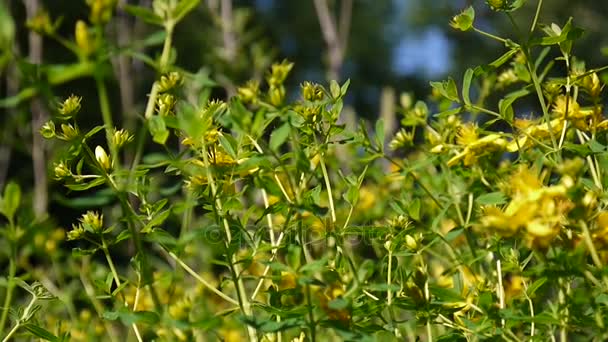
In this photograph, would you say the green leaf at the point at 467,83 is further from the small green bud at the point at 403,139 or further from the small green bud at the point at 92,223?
the small green bud at the point at 92,223

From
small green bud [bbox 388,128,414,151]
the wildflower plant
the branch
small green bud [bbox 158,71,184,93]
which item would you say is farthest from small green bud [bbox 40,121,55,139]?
the branch

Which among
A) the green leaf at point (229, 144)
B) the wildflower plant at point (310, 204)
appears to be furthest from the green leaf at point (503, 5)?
the green leaf at point (229, 144)

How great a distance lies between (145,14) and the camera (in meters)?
0.50

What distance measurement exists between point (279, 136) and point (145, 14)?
0.11 m

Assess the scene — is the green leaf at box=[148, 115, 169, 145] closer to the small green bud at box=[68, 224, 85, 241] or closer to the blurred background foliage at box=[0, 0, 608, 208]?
the small green bud at box=[68, 224, 85, 241]

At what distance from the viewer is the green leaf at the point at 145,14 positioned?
482 mm

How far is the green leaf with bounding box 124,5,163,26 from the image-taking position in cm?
48

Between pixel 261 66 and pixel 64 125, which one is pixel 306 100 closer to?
pixel 64 125

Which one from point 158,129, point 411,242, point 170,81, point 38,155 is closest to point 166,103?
point 170,81

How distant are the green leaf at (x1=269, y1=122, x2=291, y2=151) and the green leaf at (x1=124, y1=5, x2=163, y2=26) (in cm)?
10

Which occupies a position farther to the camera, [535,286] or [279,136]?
[535,286]

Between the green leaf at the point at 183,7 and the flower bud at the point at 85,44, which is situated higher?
the flower bud at the point at 85,44

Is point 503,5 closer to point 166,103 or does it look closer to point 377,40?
point 166,103

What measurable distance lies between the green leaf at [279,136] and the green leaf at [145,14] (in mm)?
101
